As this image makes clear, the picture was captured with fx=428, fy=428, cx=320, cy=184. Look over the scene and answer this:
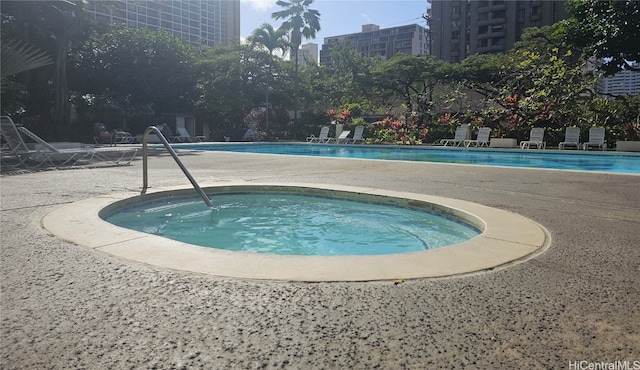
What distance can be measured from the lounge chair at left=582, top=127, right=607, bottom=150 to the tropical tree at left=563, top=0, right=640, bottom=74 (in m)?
4.86

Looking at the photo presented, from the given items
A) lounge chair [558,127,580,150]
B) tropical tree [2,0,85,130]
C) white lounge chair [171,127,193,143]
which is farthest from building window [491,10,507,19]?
tropical tree [2,0,85,130]

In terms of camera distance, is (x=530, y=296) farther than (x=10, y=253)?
No

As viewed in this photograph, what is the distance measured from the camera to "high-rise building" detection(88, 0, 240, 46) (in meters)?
105

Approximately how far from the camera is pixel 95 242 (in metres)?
3.57

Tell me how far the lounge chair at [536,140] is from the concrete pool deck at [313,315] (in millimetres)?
16444

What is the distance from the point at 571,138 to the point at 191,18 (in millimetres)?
126834

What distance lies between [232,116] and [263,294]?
31.0 m

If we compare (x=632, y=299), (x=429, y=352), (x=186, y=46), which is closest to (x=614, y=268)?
(x=632, y=299)

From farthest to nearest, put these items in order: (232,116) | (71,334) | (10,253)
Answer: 1. (232,116)
2. (10,253)
3. (71,334)

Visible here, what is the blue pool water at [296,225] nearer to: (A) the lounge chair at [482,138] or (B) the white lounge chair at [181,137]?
(A) the lounge chair at [482,138]

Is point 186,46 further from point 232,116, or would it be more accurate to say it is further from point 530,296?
point 530,296

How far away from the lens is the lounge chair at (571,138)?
17.8 metres

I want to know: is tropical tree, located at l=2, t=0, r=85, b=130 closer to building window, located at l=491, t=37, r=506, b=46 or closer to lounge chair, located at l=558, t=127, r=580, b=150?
lounge chair, located at l=558, t=127, r=580, b=150

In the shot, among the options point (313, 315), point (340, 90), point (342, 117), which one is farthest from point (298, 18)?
point (313, 315)
